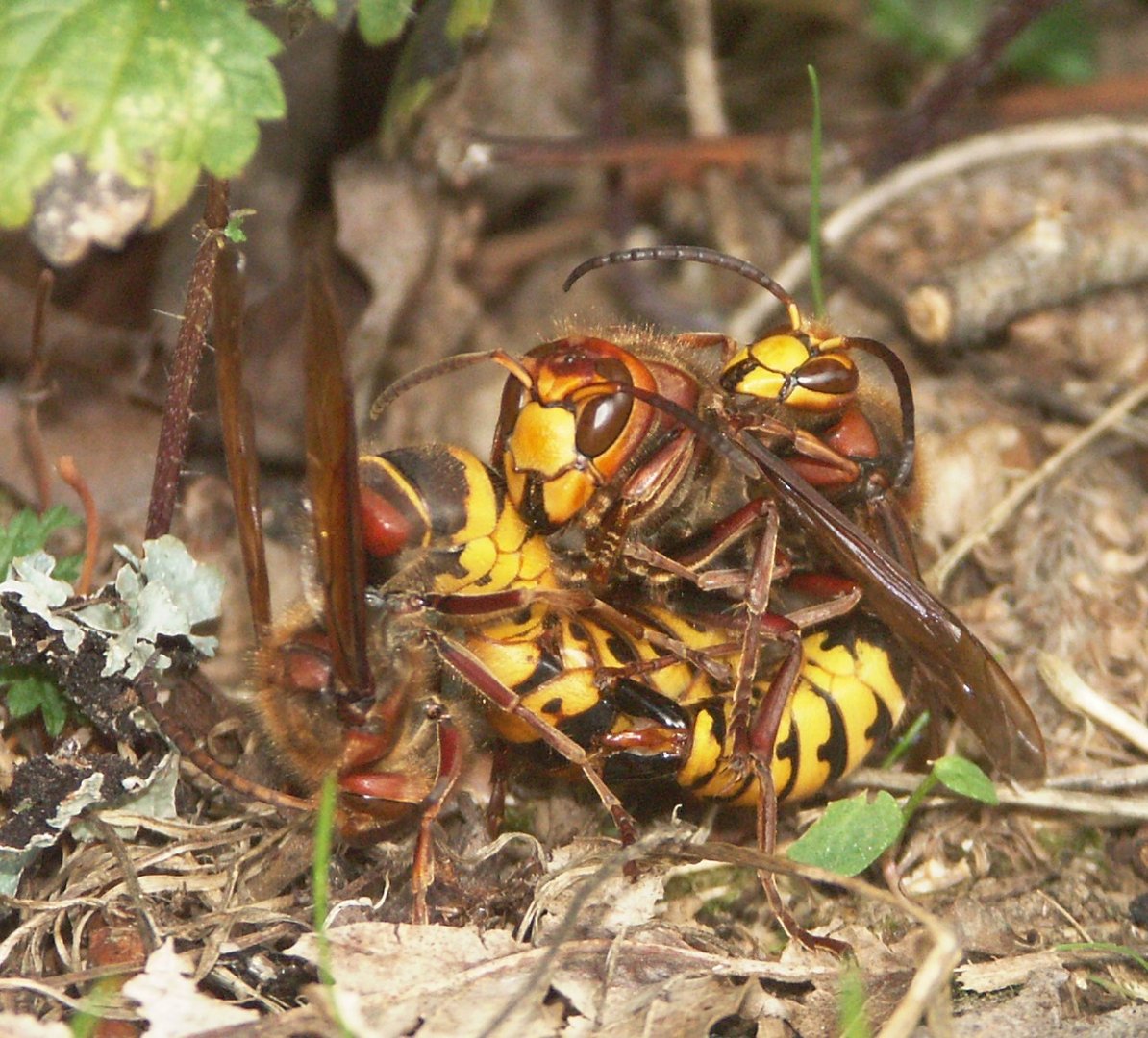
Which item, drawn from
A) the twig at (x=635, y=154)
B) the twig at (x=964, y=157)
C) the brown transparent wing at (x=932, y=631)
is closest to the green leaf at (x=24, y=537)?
the brown transparent wing at (x=932, y=631)

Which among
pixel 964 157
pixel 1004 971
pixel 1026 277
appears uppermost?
pixel 964 157

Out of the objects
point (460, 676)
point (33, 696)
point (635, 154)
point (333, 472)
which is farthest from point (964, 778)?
point (635, 154)

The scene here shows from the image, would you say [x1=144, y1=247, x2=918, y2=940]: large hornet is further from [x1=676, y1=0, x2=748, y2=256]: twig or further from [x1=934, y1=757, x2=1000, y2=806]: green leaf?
[x1=676, y1=0, x2=748, y2=256]: twig

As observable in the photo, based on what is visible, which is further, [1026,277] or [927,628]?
[1026,277]

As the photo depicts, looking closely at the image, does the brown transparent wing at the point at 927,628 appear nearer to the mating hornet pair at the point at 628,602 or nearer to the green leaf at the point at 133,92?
the mating hornet pair at the point at 628,602

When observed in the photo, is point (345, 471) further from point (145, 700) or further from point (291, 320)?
point (291, 320)

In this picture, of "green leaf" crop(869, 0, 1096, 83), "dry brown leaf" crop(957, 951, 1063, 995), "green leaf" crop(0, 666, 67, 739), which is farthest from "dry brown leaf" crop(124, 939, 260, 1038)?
"green leaf" crop(869, 0, 1096, 83)

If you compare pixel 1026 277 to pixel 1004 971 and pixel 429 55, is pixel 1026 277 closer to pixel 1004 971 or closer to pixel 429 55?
pixel 429 55
